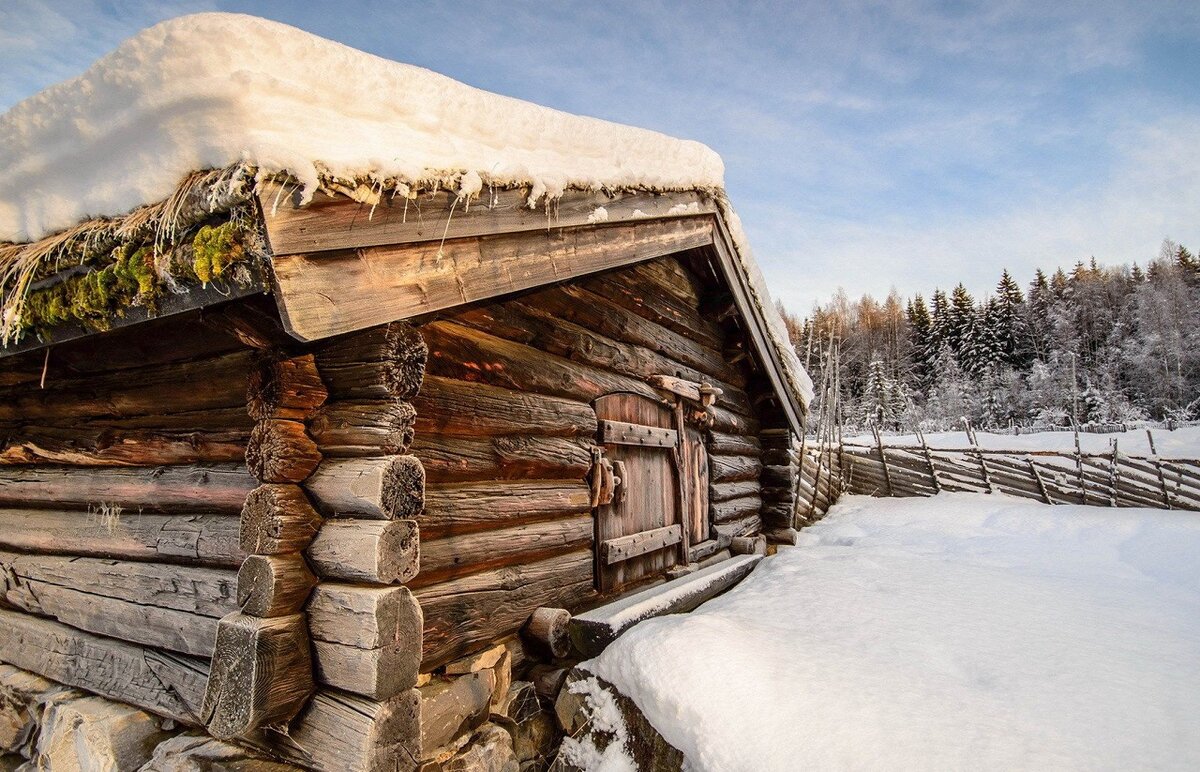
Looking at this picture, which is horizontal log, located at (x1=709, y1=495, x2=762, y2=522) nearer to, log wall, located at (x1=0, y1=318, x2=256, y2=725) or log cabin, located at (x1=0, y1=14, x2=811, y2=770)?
log cabin, located at (x1=0, y1=14, x2=811, y2=770)

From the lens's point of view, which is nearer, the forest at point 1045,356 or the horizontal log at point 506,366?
the horizontal log at point 506,366

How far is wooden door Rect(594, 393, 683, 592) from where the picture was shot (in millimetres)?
4492

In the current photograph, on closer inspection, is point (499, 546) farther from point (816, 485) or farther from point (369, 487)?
point (816, 485)

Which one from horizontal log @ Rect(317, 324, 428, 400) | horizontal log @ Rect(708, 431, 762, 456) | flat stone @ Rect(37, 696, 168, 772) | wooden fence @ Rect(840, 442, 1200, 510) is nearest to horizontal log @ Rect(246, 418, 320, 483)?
horizontal log @ Rect(317, 324, 428, 400)

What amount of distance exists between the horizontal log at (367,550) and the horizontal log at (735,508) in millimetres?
4565

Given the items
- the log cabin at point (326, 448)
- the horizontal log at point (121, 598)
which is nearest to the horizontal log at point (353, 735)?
the log cabin at point (326, 448)

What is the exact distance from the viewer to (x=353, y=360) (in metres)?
2.54

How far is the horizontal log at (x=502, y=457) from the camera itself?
117 inches

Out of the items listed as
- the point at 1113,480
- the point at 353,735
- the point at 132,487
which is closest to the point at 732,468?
the point at 353,735

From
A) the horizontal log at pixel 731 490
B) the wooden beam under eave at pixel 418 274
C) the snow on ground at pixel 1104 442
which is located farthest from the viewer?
the snow on ground at pixel 1104 442

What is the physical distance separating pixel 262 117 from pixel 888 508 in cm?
1355

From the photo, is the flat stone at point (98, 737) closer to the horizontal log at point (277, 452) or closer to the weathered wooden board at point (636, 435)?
the horizontal log at point (277, 452)

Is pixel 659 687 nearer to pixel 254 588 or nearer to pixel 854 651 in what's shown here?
pixel 854 651

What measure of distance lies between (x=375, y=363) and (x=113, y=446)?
6.62 ft
